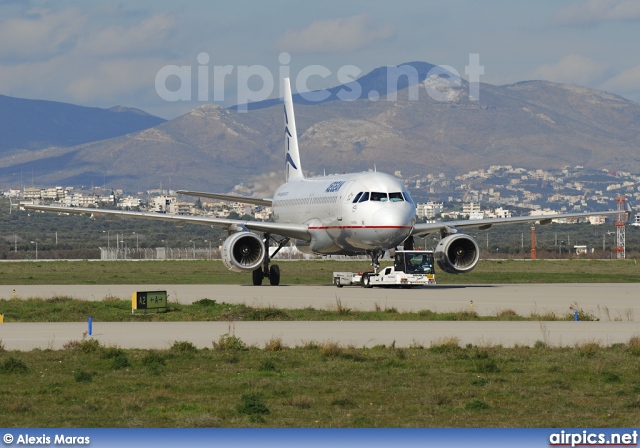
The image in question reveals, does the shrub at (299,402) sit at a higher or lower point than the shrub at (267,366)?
lower

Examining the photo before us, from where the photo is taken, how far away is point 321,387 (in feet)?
62.9

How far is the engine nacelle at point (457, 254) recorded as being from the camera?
50562mm

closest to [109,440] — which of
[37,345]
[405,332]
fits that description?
[37,345]

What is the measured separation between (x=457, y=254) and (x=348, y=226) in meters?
5.20

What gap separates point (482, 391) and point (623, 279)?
141 ft

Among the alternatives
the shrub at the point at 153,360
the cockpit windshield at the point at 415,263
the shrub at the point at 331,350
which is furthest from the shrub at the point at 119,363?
the cockpit windshield at the point at 415,263

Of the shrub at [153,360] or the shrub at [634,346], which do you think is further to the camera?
the shrub at [634,346]

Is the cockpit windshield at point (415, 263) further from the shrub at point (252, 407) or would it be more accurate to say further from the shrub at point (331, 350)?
the shrub at point (252, 407)

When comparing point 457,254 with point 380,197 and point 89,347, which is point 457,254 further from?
point 89,347

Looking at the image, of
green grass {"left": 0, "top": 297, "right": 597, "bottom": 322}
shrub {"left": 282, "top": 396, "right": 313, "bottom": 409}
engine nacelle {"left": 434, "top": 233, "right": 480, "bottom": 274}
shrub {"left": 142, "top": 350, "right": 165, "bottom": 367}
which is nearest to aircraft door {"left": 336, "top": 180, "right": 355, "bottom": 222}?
engine nacelle {"left": 434, "top": 233, "right": 480, "bottom": 274}

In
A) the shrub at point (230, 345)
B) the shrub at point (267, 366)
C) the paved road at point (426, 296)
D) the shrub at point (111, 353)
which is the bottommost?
the shrub at point (267, 366)

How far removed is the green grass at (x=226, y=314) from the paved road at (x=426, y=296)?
55.5 inches

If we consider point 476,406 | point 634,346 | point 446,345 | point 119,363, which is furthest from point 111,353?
point 634,346

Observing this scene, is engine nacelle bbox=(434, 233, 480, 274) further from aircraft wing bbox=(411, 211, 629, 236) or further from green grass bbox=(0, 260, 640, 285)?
green grass bbox=(0, 260, 640, 285)
